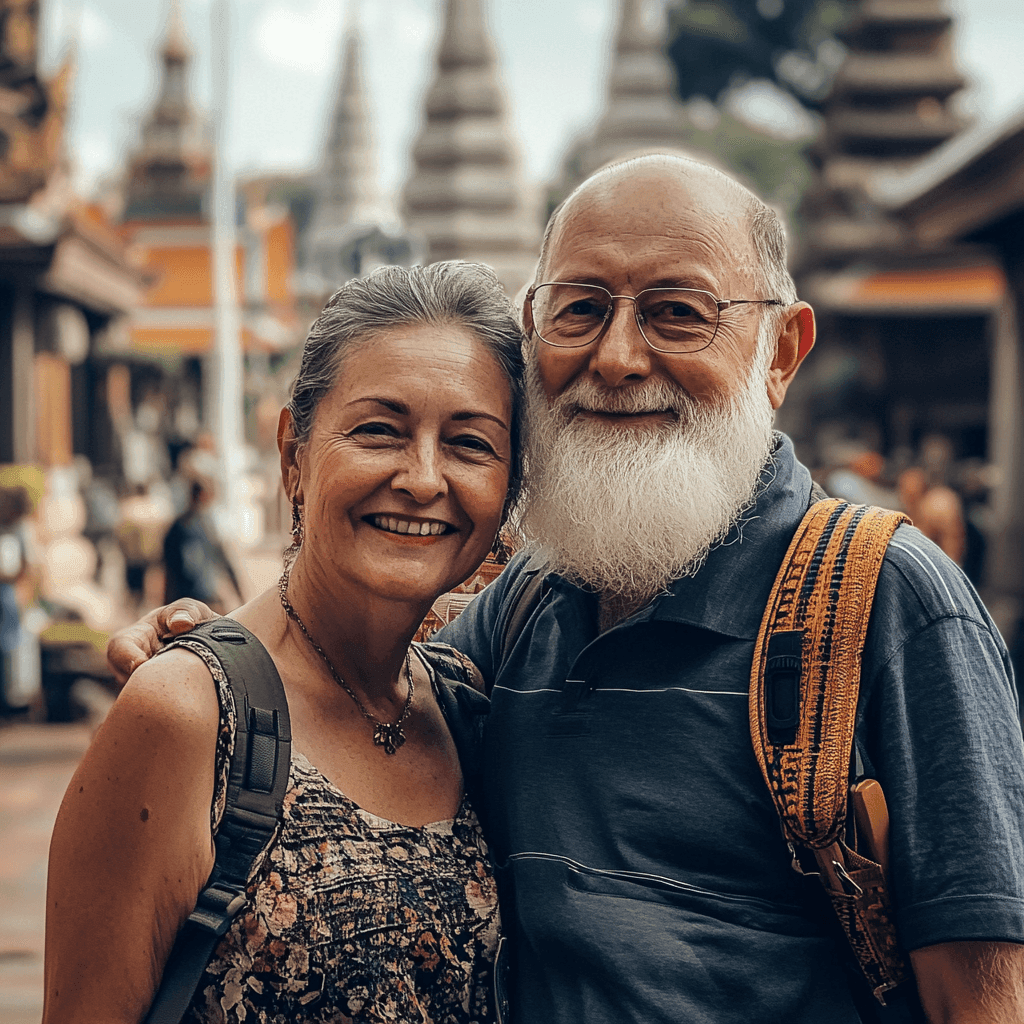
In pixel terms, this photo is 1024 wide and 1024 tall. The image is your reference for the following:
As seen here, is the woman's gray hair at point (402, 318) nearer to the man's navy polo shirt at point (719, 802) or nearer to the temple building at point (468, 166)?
the man's navy polo shirt at point (719, 802)

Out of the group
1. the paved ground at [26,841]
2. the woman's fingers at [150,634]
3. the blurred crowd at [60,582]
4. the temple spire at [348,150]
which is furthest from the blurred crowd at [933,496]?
the temple spire at [348,150]

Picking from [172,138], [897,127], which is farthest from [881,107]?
[172,138]

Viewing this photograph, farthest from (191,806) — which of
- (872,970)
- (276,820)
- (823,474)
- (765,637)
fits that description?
(823,474)

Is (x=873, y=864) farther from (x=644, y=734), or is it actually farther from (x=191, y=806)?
(x=191, y=806)

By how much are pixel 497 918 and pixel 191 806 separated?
0.51 metres

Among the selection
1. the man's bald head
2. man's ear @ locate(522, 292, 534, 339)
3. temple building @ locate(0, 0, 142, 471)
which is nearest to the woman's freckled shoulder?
man's ear @ locate(522, 292, 534, 339)

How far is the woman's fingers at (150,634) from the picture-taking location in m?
2.04

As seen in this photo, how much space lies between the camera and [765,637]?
1.84m

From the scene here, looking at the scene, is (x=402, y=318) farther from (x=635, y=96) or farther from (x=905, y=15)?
(x=635, y=96)

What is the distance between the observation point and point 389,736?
2051mm

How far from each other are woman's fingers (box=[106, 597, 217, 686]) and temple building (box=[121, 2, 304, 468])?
15273 mm

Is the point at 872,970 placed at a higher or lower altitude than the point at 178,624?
lower

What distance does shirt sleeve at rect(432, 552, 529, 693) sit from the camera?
2410 millimetres

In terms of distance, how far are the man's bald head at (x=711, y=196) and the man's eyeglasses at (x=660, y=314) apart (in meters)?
0.08
